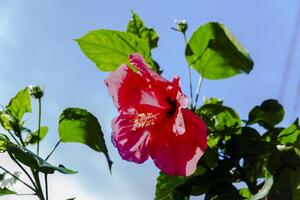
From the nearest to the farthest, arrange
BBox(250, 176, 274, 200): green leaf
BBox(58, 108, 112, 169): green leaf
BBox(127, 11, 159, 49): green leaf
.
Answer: BBox(250, 176, 274, 200): green leaf < BBox(58, 108, 112, 169): green leaf < BBox(127, 11, 159, 49): green leaf

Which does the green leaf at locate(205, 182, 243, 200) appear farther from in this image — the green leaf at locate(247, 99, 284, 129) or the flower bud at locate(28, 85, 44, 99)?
the flower bud at locate(28, 85, 44, 99)

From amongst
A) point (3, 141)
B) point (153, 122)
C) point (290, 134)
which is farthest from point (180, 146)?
point (3, 141)

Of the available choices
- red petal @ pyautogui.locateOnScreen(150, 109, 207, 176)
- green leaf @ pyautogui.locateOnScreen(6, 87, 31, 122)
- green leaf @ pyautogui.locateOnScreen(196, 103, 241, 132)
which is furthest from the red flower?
green leaf @ pyautogui.locateOnScreen(6, 87, 31, 122)

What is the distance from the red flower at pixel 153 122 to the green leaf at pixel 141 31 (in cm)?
15

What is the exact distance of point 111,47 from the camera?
0.74 metres

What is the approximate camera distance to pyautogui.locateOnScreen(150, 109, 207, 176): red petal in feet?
1.87

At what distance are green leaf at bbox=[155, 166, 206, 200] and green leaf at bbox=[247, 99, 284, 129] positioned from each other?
0.39ft

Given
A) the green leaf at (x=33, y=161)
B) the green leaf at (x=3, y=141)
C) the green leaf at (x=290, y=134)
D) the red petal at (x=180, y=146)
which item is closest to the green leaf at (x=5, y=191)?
the green leaf at (x=3, y=141)

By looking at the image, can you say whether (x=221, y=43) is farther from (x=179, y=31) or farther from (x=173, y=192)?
(x=173, y=192)

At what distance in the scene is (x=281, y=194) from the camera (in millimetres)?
578

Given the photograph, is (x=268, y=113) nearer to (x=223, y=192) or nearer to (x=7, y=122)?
(x=223, y=192)

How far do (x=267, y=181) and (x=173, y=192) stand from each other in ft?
0.45

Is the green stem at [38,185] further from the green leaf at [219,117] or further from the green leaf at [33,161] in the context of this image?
the green leaf at [219,117]

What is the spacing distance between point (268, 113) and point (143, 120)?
0.20m
